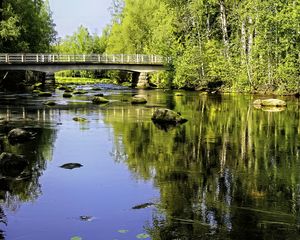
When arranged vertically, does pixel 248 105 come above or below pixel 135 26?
below

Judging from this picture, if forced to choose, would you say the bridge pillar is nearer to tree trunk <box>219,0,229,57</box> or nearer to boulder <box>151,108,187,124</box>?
tree trunk <box>219,0,229,57</box>

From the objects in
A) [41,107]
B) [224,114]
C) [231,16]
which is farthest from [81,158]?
[231,16]

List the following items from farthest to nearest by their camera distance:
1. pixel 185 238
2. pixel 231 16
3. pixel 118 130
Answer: pixel 231 16, pixel 118 130, pixel 185 238

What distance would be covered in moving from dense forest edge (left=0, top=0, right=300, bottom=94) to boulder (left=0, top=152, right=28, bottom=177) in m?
35.9

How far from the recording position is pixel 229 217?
34.0 ft

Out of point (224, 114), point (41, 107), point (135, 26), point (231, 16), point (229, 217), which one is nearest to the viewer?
point (229, 217)

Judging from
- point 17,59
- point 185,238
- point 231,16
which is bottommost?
point 185,238

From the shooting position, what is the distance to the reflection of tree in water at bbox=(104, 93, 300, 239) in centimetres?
984

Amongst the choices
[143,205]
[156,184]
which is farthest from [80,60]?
[143,205]

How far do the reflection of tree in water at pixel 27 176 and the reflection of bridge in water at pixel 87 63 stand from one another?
39683 mm

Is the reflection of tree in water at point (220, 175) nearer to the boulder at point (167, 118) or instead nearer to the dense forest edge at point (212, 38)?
the boulder at point (167, 118)

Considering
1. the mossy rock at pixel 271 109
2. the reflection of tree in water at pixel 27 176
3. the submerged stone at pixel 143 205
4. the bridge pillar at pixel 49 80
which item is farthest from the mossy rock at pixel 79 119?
the bridge pillar at pixel 49 80

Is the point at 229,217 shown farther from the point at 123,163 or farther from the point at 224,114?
the point at 224,114

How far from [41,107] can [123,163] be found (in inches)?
851
